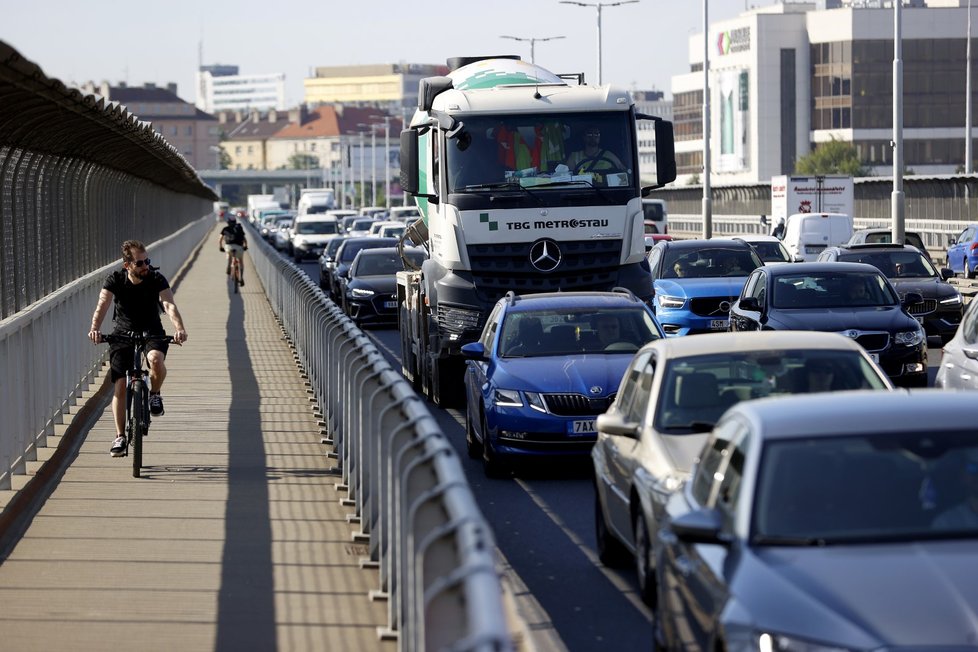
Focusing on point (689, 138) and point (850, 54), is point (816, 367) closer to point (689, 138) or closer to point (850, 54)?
point (850, 54)

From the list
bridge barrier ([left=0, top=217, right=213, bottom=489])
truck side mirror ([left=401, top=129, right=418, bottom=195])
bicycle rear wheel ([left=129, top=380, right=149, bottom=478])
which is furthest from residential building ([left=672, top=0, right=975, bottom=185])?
bicycle rear wheel ([left=129, top=380, right=149, bottom=478])

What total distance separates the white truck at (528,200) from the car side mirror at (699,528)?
13.7 metres

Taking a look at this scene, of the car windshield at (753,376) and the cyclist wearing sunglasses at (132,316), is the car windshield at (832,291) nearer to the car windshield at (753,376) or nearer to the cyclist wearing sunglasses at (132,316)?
the cyclist wearing sunglasses at (132,316)

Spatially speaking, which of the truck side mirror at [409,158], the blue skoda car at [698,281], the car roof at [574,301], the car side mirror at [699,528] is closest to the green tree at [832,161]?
the blue skoda car at [698,281]

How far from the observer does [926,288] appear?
2714 centimetres

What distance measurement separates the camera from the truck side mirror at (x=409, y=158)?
22.0m

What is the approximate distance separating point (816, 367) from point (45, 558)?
4.35 metres

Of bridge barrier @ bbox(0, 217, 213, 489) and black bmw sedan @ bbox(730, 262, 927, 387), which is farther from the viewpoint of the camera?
black bmw sedan @ bbox(730, 262, 927, 387)

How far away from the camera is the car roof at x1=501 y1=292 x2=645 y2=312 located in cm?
1609

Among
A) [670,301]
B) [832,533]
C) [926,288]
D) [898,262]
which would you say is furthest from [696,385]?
[898,262]

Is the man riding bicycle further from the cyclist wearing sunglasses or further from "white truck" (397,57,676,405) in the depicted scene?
the cyclist wearing sunglasses

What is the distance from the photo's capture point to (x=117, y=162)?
28.5m

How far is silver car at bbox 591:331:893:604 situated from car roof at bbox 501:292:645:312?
536 centimetres

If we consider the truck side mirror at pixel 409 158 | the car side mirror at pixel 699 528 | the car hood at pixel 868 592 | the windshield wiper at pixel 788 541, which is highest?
the truck side mirror at pixel 409 158
